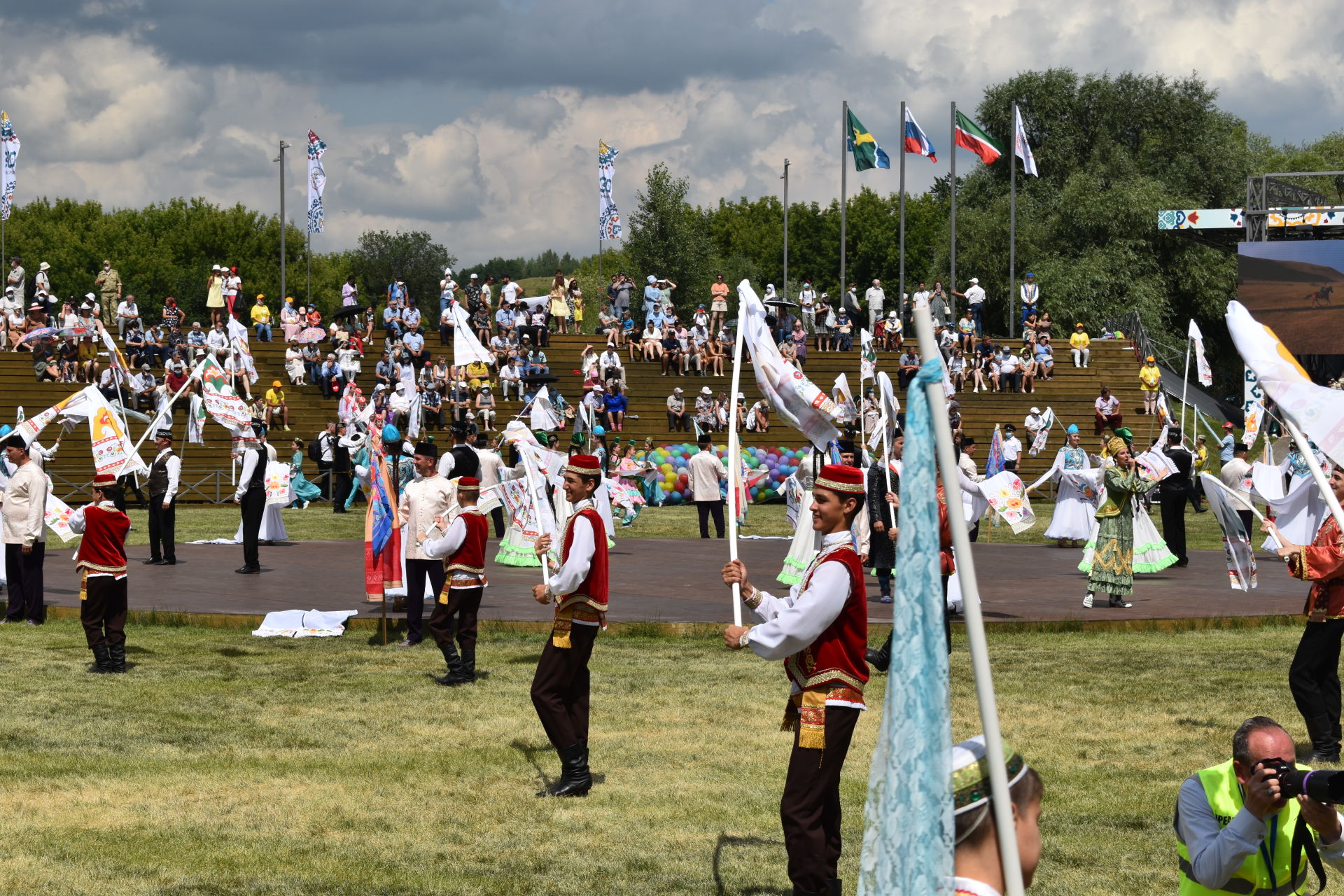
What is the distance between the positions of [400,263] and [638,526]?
237 ft

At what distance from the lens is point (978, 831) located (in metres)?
3.15

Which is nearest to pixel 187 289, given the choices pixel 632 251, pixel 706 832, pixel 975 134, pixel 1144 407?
pixel 632 251

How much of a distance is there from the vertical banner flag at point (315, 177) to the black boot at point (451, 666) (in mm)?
37350

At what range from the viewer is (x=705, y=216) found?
93.6 m

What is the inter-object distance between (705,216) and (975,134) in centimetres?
5249

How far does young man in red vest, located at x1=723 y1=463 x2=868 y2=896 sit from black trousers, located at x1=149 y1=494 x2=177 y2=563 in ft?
45.9

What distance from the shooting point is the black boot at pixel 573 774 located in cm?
809

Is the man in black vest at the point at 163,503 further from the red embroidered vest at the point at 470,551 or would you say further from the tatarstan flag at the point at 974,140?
the tatarstan flag at the point at 974,140

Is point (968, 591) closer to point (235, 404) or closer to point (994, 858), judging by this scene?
A: point (994, 858)

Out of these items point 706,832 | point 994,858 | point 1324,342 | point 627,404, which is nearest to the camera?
point 994,858

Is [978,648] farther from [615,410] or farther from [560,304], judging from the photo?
[560,304]

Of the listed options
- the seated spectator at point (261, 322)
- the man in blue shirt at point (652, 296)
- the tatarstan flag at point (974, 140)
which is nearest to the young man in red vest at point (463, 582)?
the man in blue shirt at point (652, 296)

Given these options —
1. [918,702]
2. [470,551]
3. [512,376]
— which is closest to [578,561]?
[470,551]

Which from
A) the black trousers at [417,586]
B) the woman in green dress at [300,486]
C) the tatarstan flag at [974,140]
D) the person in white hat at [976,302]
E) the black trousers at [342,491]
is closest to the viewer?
the black trousers at [417,586]
